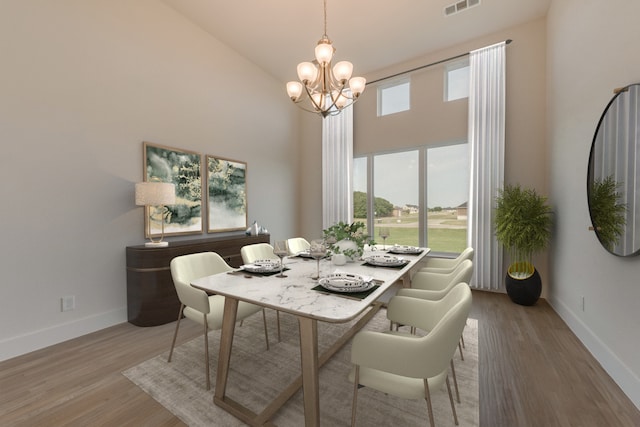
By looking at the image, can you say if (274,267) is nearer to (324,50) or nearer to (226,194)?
(324,50)

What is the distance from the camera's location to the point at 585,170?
8.20 ft

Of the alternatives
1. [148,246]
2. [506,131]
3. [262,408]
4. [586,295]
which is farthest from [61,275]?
[506,131]

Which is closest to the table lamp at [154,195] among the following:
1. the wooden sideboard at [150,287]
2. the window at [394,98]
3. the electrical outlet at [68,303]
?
the wooden sideboard at [150,287]

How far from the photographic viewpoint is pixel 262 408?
1684 millimetres

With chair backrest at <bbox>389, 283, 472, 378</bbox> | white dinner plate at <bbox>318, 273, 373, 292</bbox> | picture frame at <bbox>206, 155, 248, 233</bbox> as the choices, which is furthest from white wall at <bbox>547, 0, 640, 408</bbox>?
picture frame at <bbox>206, 155, 248, 233</bbox>

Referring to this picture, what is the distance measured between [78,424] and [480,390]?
8.37ft

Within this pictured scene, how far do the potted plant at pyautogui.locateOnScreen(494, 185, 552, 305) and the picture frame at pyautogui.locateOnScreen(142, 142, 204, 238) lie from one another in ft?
13.6

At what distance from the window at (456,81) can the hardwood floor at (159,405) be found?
351cm

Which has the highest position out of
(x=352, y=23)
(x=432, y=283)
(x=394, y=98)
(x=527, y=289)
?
(x=352, y=23)

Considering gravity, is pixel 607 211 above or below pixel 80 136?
below

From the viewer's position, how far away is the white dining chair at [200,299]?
1.86 meters

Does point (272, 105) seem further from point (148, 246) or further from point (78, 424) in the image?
point (78, 424)

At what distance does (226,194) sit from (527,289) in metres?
4.37

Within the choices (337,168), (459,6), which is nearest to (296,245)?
(337,168)
